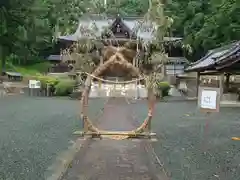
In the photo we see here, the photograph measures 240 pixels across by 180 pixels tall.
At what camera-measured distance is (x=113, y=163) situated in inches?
317

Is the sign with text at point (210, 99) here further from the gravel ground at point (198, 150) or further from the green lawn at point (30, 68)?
the green lawn at point (30, 68)

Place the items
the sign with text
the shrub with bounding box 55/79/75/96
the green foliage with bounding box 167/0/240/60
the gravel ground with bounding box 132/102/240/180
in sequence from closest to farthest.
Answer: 1. the gravel ground with bounding box 132/102/240/180
2. the sign with text
3. the green foliage with bounding box 167/0/240/60
4. the shrub with bounding box 55/79/75/96

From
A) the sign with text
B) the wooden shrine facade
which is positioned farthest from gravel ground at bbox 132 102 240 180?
the wooden shrine facade

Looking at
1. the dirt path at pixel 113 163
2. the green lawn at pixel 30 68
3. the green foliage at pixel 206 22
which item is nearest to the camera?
the dirt path at pixel 113 163

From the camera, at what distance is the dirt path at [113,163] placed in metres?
7.00

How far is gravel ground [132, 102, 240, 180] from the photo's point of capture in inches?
281

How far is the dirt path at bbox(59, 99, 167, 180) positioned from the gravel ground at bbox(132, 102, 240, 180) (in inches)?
15.2

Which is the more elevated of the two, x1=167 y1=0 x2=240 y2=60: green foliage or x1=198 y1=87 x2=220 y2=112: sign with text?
x1=167 y1=0 x2=240 y2=60: green foliage

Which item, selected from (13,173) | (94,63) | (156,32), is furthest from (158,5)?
(13,173)

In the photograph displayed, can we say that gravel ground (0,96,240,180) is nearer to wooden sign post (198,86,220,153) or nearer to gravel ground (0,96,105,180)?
gravel ground (0,96,105,180)

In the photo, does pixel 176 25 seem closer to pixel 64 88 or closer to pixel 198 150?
pixel 64 88

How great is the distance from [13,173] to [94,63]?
5.52m

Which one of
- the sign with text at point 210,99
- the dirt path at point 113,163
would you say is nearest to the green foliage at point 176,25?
the dirt path at point 113,163

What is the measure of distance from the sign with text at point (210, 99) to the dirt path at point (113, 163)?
171 cm
